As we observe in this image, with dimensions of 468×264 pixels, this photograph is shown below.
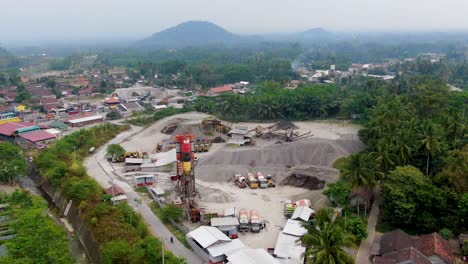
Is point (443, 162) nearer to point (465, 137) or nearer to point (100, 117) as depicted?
point (465, 137)

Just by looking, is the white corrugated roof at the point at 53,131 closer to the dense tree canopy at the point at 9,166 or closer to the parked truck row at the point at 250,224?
the dense tree canopy at the point at 9,166

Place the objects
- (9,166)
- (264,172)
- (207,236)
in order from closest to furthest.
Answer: (207,236) → (9,166) → (264,172)

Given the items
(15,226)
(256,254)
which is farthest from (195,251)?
(15,226)

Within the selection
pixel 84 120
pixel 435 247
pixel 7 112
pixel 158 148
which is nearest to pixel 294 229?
pixel 435 247

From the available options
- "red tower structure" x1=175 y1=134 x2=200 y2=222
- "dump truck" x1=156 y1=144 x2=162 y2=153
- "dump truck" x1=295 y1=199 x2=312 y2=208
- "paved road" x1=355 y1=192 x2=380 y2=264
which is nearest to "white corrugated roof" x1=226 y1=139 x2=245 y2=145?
"dump truck" x1=156 y1=144 x2=162 y2=153

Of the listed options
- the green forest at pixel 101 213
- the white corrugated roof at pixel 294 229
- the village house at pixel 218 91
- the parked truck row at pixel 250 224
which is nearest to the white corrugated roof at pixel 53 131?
the green forest at pixel 101 213

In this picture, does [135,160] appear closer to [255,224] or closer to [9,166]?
[9,166]
